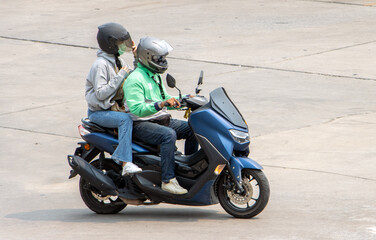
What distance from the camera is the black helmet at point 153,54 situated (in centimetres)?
764

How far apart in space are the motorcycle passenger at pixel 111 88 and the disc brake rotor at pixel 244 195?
32.9 inches

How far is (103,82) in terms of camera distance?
785 cm

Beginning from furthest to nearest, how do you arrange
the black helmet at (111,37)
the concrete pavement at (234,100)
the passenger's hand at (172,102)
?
the black helmet at (111,37)
the concrete pavement at (234,100)
the passenger's hand at (172,102)

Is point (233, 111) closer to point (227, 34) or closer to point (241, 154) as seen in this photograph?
point (241, 154)

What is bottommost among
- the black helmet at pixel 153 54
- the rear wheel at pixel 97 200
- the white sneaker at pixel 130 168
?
the rear wheel at pixel 97 200

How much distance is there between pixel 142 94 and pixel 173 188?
860mm

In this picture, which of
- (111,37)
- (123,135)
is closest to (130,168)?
(123,135)

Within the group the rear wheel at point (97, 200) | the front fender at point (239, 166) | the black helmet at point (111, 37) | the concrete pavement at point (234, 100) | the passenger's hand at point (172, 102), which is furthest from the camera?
the rear wheel at point (97, 200)

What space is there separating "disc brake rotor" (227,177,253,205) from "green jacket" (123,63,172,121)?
3.09 ft

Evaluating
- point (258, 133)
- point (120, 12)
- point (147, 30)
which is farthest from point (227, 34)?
point (258, 133)

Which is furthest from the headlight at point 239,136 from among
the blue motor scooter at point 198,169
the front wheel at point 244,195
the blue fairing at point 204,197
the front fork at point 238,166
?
the blue fairing at point 204,197

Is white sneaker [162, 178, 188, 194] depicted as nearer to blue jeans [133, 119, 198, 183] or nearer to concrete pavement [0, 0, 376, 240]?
blue jeans [133, 119, 198, 183]

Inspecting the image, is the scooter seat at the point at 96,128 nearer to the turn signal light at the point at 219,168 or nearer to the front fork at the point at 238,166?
the turn signal light at the point at 219,168

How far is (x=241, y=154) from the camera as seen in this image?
7.66 meters
